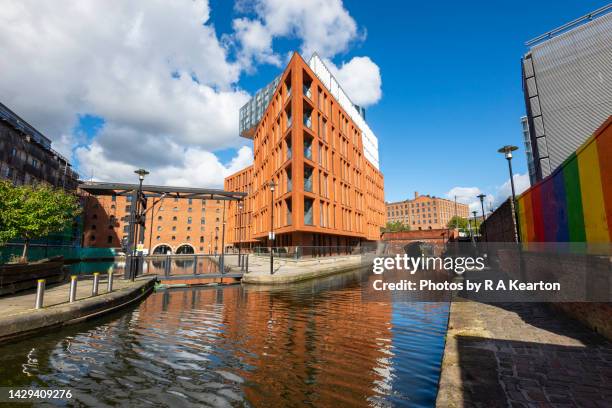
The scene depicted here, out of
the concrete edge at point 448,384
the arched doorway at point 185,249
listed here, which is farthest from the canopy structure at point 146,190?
the arched doorway at point 185,249

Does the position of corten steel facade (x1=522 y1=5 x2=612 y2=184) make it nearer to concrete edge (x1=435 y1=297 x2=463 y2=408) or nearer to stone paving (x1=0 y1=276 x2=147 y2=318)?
concrete edge (x1=435 y1=297 x2=463 y2=408)

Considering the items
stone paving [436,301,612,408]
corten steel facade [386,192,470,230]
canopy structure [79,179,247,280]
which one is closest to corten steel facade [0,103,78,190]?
canopy structure [79,179,247,280]

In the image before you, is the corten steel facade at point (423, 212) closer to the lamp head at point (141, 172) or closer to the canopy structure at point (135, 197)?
the canopy structure at point (135, 197)

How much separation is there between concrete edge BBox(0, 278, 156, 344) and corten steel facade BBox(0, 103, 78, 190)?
108 ft

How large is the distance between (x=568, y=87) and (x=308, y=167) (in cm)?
2507

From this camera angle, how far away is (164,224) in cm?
6969

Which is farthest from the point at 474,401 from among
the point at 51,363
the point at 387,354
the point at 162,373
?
the point at 51,363

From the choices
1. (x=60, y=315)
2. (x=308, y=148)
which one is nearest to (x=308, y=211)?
(x=308, y=148)

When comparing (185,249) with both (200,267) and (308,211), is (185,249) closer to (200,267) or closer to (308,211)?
(200,267)

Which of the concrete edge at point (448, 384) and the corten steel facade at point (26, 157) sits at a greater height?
the corten steel facade at point (26, 157)

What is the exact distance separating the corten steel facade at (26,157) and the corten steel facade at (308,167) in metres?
28.0

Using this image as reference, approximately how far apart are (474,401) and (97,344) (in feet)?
25.0

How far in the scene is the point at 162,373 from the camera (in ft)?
16.5

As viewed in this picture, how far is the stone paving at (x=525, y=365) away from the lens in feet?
10.7
